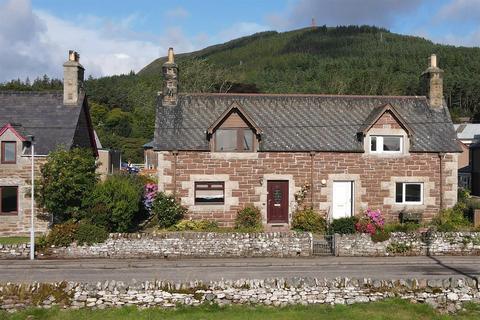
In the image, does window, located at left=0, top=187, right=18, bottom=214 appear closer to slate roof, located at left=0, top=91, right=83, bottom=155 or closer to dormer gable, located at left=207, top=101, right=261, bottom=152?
slate roof, located at left=0, top=91, right=83, bottom=155

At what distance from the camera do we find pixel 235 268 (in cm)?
2016

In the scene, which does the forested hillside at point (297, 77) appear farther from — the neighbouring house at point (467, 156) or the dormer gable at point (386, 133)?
the dormer gable at point (386, 133)

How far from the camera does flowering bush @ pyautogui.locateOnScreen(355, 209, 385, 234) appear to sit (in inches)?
931

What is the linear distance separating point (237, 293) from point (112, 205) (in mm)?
10799

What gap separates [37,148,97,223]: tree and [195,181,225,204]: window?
5589 mm

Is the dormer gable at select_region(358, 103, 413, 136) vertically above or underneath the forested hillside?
underneath

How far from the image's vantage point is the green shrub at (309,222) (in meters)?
27.1

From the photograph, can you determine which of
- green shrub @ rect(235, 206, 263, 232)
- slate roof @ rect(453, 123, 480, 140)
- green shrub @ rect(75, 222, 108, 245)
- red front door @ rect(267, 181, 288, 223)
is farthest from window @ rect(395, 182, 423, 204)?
slate roof @ rect(453, 123, 480, 140)

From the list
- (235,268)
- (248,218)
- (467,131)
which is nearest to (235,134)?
(248,218)

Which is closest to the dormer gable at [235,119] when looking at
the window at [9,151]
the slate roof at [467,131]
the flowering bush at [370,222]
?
the flowering bush at [370,222]

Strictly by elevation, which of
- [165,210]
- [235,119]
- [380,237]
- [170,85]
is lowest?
[380,237]

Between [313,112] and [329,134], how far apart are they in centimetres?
204

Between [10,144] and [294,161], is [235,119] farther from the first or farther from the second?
[10,144]

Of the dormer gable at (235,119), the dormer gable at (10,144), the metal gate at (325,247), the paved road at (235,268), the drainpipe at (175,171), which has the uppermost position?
the dormer gable at (235,119)
